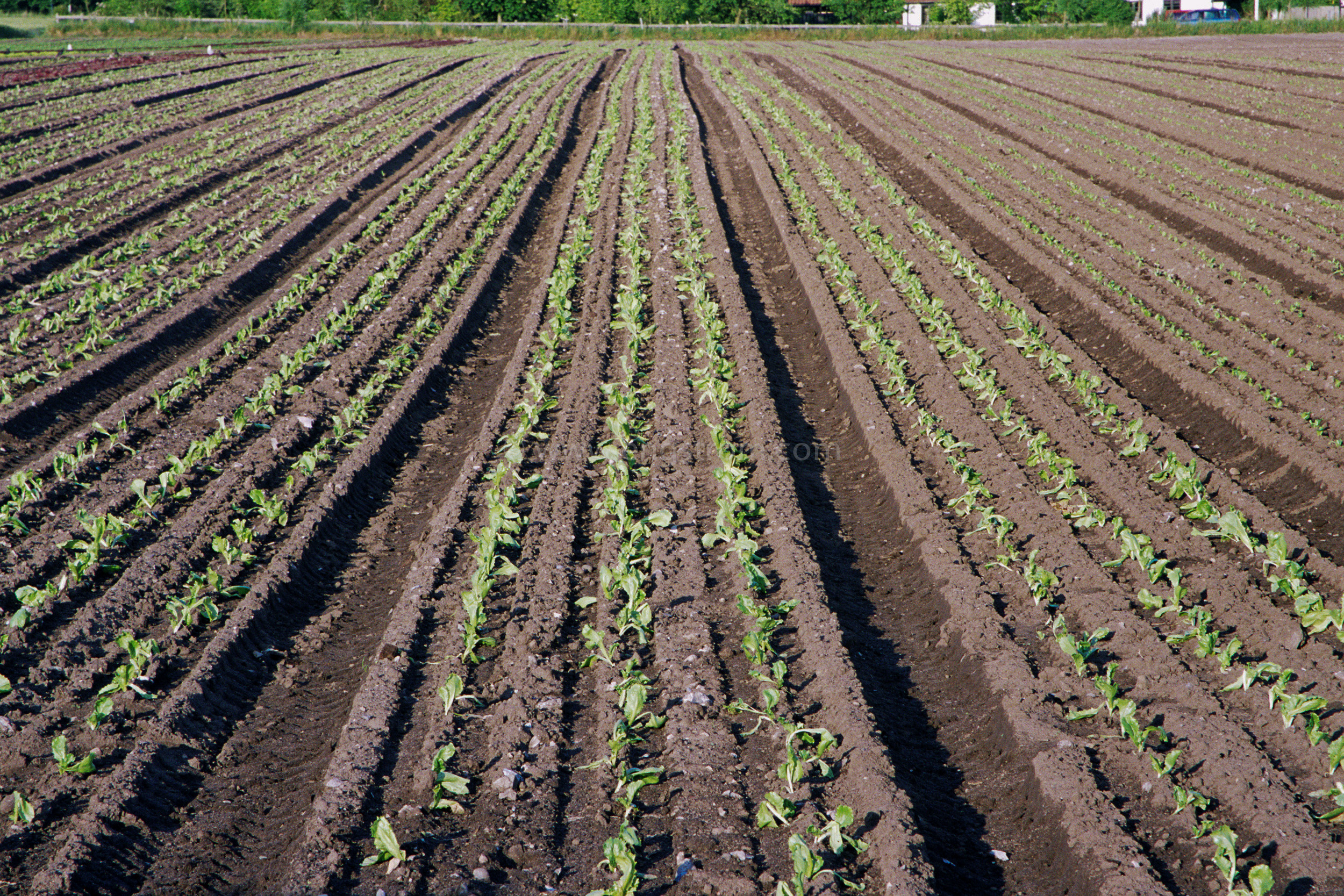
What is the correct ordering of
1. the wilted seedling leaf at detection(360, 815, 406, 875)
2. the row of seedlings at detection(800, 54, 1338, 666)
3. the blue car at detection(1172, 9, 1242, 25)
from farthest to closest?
the blue car at detection(1172, 9, 1242, 25)
the row of seedlings at detection(800, 54, 1338, 666)
the wilted seedling leaf at detection(360, 815, 406, 875)

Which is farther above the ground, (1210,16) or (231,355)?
(1210,16)

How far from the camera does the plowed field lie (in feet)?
12.2

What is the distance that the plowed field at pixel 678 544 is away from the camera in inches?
147

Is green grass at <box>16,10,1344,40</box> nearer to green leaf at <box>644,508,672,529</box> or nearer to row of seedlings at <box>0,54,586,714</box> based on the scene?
row of seedlings at <box>0,54,586,714</box>

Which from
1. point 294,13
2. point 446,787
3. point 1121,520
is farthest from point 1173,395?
point 294,13

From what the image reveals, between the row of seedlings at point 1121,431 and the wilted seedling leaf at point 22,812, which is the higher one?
the row of seedlings at point 1121,431

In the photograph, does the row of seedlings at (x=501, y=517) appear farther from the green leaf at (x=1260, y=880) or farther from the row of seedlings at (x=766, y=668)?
the green leaf at (x=1260, y=880)

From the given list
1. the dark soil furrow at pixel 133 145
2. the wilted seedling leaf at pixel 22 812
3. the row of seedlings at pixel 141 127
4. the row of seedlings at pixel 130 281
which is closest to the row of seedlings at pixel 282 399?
the wilted seedling leaf at pixel 22 812

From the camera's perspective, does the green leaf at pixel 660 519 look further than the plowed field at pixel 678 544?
Yes

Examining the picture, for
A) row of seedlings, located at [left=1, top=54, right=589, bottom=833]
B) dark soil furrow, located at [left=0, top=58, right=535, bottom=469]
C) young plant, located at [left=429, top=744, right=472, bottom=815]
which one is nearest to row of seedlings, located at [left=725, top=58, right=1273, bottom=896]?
young plant, located at [left=429, top=744, right=472, bottom=815]

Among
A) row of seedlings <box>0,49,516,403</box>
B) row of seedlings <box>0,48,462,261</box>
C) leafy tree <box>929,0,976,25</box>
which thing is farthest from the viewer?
leafy tree <box>929,0,976,25</box>

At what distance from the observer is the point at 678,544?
5.74m

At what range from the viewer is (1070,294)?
9.97m

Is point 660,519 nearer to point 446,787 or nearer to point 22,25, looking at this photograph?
point 446,787
